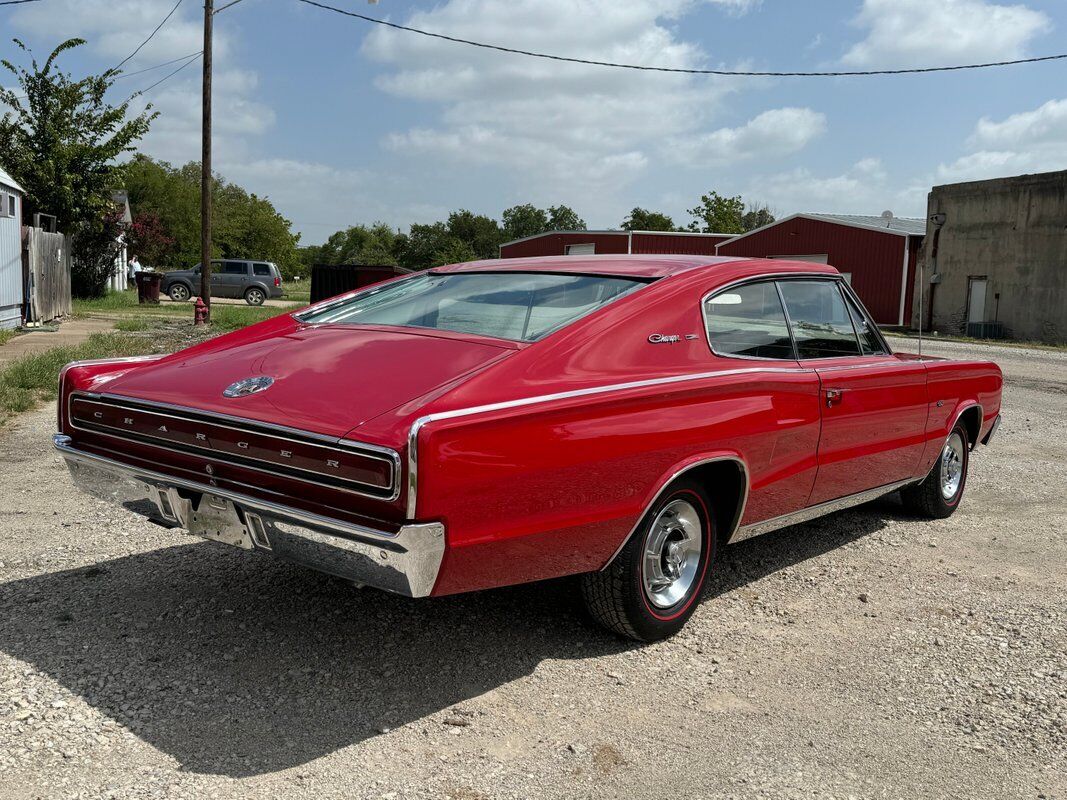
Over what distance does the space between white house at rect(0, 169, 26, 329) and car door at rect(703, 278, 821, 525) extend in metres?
15.5

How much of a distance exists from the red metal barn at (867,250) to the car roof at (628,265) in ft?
96.5

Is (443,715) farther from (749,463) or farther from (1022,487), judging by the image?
(1022,487)

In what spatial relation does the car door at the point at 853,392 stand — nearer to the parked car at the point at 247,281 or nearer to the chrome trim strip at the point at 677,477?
the chrome trim strip at the point at 677,477

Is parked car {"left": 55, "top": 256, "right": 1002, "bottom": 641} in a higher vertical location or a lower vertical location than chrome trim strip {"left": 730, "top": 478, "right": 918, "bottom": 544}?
higher

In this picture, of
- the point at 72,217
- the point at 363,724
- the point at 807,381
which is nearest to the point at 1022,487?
the point at 807,381

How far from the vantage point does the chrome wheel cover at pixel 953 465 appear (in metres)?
5.94

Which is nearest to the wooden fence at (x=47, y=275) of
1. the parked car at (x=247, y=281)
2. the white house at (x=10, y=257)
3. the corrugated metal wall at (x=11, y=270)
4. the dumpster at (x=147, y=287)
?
the white house at (x=10, y=257)

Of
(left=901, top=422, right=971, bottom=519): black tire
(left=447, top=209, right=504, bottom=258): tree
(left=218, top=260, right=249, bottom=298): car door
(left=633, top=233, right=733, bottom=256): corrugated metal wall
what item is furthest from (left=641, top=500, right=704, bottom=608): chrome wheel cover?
(left=447, top=209, right=504, bottom=258): tree

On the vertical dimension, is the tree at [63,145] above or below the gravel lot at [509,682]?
above

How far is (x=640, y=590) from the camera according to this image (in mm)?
3721

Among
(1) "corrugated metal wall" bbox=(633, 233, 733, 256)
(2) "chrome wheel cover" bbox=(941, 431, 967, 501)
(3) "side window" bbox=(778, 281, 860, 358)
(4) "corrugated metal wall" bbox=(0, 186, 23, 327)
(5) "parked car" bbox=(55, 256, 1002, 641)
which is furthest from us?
(1) "corrugated metal wall" bbox=(633, 233, 733, 256)

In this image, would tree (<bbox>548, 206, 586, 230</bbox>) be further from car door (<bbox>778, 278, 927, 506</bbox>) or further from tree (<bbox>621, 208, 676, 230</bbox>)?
car door (<bbox>778, 278, 927, 506</bbox>)

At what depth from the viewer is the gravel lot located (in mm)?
2895

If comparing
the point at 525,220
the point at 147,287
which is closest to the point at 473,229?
the point at 525,220
